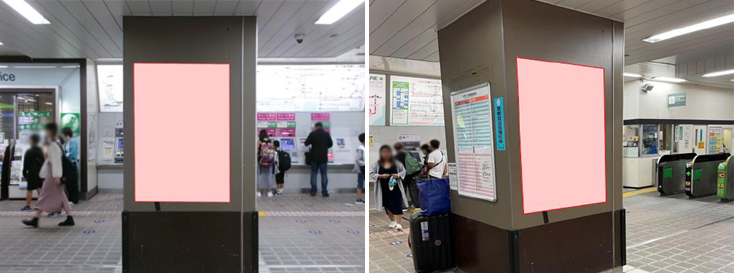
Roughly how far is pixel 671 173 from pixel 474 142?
8.05 metres

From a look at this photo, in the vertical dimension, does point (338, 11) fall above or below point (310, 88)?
above

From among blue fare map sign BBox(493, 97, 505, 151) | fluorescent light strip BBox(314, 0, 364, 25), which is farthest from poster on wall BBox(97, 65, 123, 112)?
blue fare map sign BBox(493, 97, 505, 151)

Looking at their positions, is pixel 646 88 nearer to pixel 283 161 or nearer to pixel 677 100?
pixel 677 100

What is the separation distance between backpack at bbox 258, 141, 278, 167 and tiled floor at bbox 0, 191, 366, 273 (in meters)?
1.18

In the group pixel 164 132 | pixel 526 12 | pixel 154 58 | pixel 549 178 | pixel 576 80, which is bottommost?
pixel 549 178

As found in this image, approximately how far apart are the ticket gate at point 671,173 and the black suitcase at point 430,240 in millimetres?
7363

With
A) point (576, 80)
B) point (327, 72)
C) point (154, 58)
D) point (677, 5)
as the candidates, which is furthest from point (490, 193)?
point (327, 72)

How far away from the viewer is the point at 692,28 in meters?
4.51

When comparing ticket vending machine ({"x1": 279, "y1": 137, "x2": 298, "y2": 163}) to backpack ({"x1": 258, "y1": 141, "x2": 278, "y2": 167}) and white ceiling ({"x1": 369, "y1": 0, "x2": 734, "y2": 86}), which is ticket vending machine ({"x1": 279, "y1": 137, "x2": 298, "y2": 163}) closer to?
backpack ({"x1": 258, "y1": 141, "x2": 278, "y2": 167})

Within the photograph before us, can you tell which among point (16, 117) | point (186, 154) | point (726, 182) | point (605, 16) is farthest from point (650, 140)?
point (16, 117)

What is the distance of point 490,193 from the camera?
3.57m

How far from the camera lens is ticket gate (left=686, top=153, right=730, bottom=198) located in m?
9.02

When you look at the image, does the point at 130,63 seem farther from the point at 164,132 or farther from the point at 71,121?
the point at 71,121

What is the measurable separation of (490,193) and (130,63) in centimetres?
315
